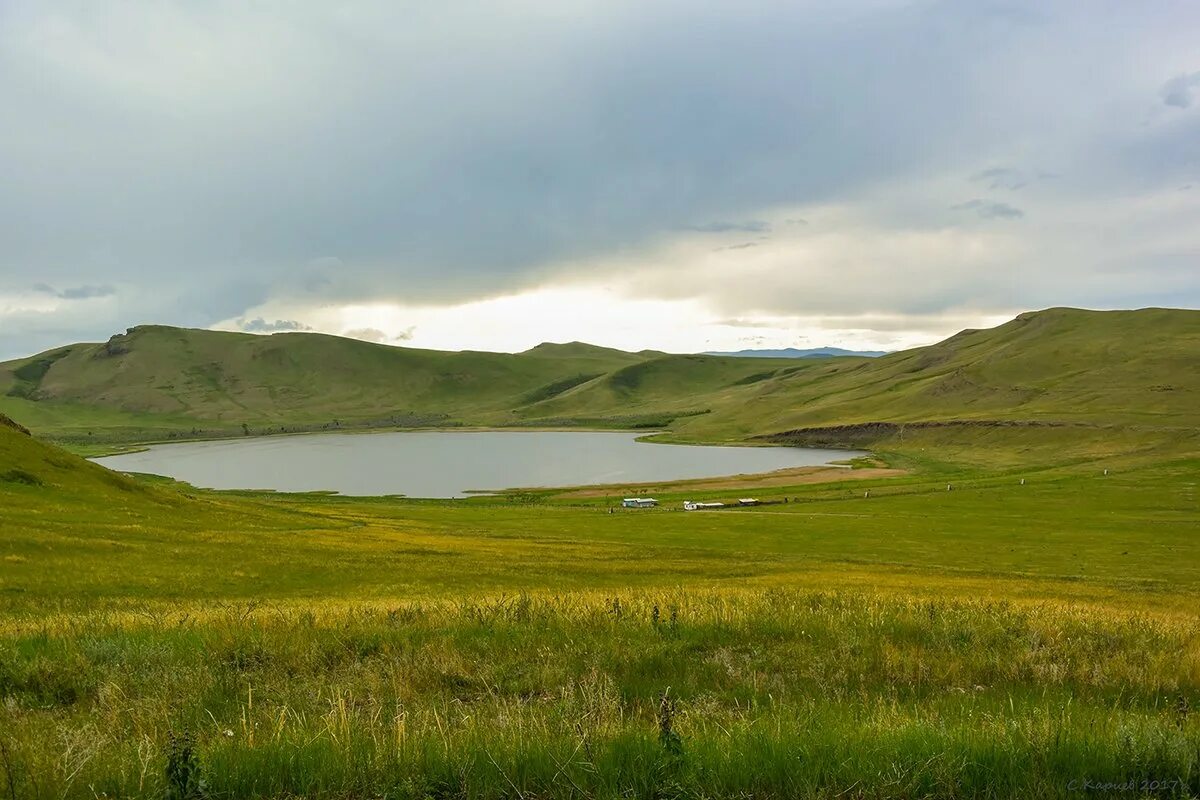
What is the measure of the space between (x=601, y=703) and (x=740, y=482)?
12556 centimetres

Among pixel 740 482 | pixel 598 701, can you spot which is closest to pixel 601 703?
pixel 598 701

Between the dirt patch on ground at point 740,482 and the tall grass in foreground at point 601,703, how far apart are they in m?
107

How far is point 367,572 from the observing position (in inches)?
1359

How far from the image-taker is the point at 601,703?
282 inches

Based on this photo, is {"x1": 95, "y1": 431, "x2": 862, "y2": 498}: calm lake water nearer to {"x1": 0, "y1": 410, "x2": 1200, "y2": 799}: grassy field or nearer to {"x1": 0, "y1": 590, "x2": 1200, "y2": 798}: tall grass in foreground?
{"x1": 0, "y1": 410, "x2": 1200, "y2": 799}: grassy field

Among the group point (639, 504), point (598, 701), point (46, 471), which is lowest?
point (639, 504)

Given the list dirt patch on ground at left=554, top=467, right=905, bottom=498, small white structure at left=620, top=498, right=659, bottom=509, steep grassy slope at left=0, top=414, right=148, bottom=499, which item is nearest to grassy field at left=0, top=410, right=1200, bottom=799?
steep grassy slope at left=0, top=414, right=148, bottom=499

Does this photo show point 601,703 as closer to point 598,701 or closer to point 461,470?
point 598,701

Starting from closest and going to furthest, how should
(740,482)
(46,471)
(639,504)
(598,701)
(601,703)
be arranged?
(601,703) < (598,701) < (46,471) < (639,504) < (740,482)

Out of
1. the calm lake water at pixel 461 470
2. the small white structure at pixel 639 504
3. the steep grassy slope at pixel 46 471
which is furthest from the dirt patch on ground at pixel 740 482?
the steep grassy slope at pixel 46 471

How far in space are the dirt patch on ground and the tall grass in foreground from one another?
107 m

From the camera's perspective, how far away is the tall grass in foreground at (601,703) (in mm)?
5098

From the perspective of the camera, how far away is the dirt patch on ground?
401ft

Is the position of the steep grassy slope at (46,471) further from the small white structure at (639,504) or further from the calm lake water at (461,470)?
the calm lake water at (461,470)
